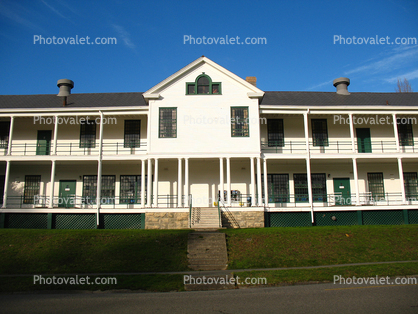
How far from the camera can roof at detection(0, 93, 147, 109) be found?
77.0 feet

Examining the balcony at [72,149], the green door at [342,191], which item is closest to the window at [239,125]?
the balcony at [72,149]

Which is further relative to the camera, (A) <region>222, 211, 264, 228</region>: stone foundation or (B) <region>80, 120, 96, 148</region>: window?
(B) <region>80, 120, 96, 148</region>: window

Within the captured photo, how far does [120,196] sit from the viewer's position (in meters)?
23.1

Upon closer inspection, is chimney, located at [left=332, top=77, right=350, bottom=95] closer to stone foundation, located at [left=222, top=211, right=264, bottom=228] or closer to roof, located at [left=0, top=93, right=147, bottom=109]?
stone foundation, located at [left=222, top=211, right=264, bottom=228]

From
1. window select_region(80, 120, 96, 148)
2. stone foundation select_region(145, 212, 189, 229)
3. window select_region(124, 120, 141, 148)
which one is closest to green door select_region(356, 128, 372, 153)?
stone foundation select_region(145, 212, 189, 229)

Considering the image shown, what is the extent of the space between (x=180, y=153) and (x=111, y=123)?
19.6ft

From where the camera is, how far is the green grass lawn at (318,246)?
13.9 m

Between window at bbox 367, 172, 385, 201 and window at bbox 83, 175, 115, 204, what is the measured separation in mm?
17593

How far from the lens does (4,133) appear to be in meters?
23.9

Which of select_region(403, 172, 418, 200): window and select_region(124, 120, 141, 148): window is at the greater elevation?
select_region(124, 120, 141, 148): window

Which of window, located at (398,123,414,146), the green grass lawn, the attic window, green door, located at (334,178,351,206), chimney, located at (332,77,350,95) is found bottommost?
the green grass lawn

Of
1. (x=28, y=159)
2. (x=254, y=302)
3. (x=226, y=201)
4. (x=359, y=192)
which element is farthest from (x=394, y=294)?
(x=28, y=159)

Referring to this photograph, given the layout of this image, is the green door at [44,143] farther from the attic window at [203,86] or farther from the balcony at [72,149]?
the attic window at [203,86]

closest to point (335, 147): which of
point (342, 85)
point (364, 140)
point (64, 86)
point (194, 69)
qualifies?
point (364, 140)
